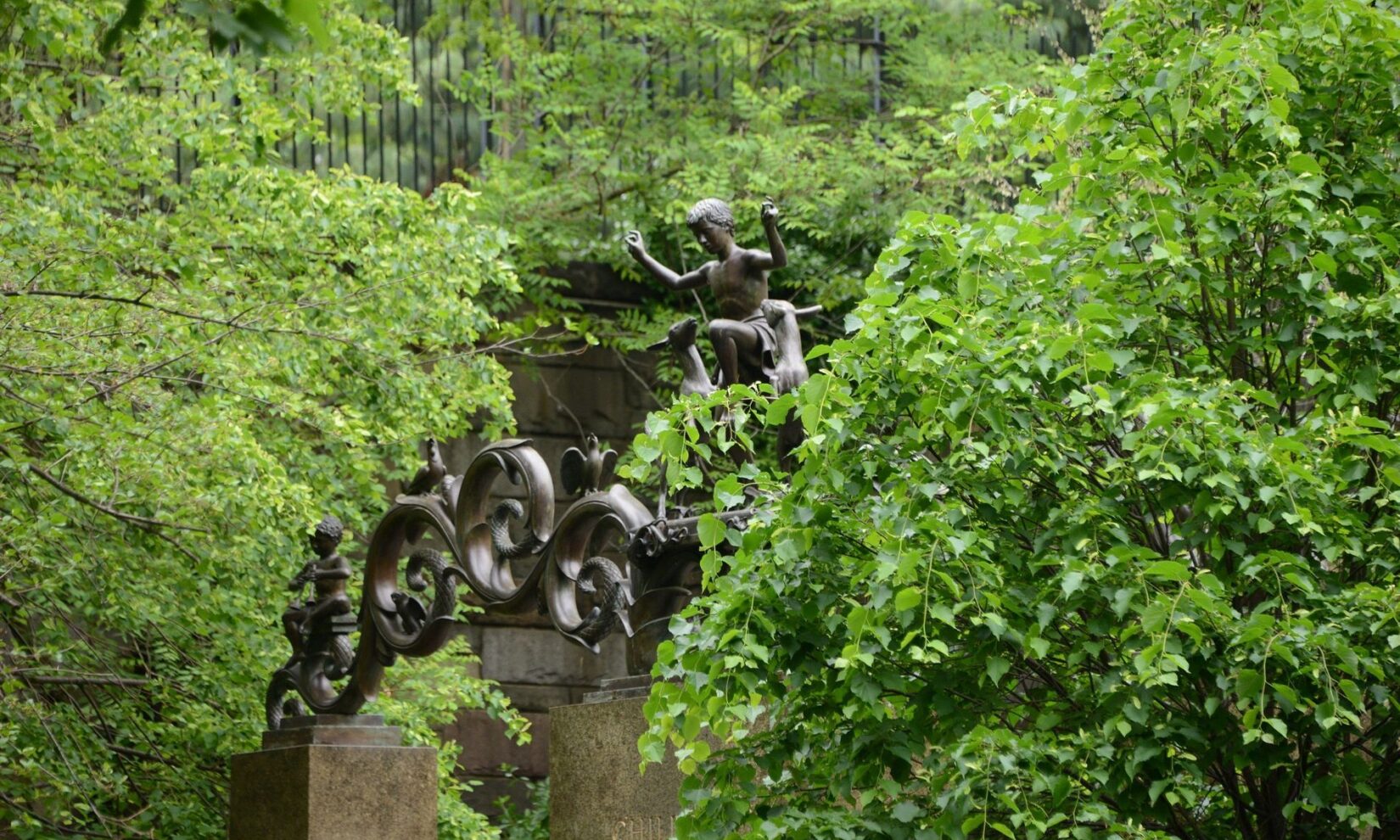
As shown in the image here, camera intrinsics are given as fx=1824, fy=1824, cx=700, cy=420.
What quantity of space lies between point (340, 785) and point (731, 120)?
9088mm

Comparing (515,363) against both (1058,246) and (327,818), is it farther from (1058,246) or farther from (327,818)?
(1058,246)

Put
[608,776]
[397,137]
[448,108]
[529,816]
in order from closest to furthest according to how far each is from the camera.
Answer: [608,776], [529,816], [397,137], [448,108]

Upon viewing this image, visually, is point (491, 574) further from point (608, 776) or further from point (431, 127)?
point (431, 127)

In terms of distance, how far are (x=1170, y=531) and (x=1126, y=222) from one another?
0.79 m

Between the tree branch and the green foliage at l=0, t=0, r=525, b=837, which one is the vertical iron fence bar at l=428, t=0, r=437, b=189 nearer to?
the green foliage at l=0, t=0, r=525, b=837

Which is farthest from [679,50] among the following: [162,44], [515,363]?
[162,44]

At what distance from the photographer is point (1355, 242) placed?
173 inches

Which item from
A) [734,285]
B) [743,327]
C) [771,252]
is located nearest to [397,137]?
[734,285]

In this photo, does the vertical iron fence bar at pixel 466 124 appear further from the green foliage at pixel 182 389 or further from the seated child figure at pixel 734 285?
the seated child figure at pixel 734 285

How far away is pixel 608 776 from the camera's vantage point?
19.2 feet

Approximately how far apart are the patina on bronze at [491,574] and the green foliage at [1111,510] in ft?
2.66

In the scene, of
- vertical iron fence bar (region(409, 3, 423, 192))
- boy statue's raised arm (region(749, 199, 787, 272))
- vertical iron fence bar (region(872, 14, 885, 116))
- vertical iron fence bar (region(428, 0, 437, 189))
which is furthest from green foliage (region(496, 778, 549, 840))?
boy statue's raised arm (region(749, 199, 787, 272))

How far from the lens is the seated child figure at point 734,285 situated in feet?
19.2

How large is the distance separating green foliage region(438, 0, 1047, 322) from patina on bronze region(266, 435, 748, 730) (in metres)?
6.26
